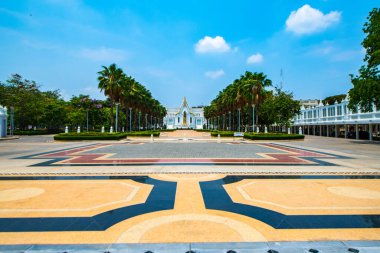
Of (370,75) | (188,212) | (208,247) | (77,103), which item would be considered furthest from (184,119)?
(208,247)

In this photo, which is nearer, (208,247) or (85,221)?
(208,247)

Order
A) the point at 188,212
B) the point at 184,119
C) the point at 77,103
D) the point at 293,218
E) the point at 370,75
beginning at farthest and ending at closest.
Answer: the point at 184,119, the point at 77,103, the point at 370,75, the point at 188,212, the point at 293,218

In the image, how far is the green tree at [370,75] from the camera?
91.2 feet

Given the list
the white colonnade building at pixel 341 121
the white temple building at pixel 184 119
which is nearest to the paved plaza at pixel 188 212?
the white colonnade building at pixel 341 121

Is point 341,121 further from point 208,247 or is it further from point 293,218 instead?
point 208,247

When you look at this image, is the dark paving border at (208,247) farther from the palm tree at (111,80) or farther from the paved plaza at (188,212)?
the palm tree at (111,80)

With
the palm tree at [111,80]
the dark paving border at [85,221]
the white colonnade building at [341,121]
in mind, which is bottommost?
the dark paving border at [85,221]

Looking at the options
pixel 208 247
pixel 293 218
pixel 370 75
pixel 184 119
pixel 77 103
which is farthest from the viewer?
pixel 184 119

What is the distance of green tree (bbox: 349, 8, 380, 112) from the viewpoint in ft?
91.2

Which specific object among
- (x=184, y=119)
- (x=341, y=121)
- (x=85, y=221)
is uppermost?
(x=184, y=119)

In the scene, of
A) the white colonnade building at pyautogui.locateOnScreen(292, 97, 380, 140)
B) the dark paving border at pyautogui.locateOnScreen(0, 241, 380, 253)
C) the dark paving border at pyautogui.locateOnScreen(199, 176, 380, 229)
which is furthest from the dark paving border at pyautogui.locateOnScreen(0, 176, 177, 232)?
the white colonnade building at pyautogui.locateOnScreen(292, 97, 380, 140)

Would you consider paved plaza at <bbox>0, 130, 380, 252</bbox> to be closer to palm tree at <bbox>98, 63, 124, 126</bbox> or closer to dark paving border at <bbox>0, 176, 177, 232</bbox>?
dark paving border at <bbox>0, 176, 177, 232</bbox>

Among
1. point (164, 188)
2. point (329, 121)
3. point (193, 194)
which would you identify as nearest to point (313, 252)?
point (193, 194)

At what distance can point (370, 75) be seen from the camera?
29672 mm
